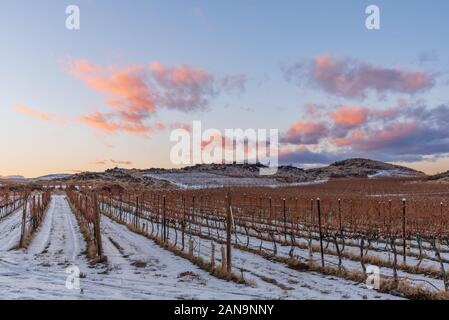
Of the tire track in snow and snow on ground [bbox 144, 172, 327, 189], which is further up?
snow on ground [bbox 144, 172, 327, 189]

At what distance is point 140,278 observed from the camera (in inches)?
509

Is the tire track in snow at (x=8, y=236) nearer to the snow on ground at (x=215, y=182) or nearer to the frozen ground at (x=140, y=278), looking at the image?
the frozen ground at (x=140, y=278)

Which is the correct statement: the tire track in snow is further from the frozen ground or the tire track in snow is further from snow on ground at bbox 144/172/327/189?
snow on ground at bbox 144/172/327/189

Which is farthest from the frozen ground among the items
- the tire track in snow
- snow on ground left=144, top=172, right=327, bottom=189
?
snow on ground left=144, top=172, right=327, bottom=189

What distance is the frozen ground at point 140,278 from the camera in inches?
402

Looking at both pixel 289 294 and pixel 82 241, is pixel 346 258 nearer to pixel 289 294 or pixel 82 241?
pixel 289 294

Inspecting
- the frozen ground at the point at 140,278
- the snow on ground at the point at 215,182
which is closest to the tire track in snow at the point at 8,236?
the frozen ground at the point at 140,278

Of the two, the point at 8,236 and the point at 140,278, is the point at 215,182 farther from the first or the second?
the point at 140,278

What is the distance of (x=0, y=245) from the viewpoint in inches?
827

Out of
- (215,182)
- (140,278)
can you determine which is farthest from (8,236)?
(215,182)

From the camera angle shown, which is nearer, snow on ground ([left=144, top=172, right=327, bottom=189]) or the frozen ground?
the frozen ground

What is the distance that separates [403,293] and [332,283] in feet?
6.59

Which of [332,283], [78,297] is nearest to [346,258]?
[332,283]

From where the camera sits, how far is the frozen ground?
1022 cm
